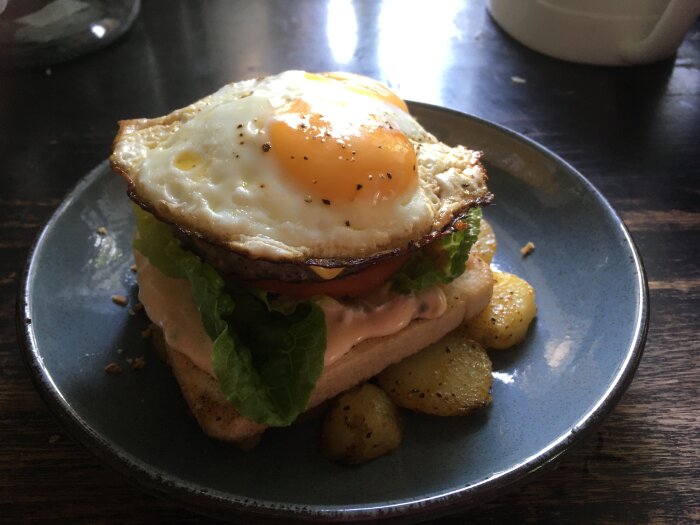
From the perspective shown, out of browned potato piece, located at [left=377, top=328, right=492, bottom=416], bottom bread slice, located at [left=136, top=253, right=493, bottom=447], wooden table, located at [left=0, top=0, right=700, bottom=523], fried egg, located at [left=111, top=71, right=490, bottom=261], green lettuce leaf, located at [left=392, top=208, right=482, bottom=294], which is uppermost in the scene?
fried egg, located at [left=111, top=71, right=490, bottom=261]

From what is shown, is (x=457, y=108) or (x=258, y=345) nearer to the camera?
(x=258, y=345)

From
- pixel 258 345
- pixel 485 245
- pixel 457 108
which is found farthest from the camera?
pixel 457 108

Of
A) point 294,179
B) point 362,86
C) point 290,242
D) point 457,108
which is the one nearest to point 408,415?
point 290,242

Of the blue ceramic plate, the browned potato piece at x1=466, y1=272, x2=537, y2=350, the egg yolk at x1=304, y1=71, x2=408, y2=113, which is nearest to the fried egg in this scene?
the egg yolk at x1=304, y1=71, x2=408, y2=113

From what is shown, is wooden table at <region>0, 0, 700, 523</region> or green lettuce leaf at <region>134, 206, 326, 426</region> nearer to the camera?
green lettuce leaf at <region>134, 206, 326, 426</region>

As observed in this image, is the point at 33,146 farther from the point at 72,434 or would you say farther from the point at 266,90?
the point at 72,434

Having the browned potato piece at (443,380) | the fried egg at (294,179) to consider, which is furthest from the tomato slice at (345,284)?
the browned potato piece at (443,380)

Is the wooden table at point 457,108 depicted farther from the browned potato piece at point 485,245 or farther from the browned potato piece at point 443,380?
the browned potato piece at point 485,245

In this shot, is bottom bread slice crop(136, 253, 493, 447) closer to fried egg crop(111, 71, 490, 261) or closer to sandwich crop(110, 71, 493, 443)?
sandwich crop(110, 71, 493, 443)

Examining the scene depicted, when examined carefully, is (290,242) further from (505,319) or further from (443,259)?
(505,319)
